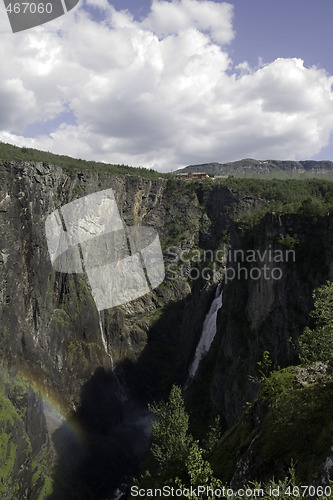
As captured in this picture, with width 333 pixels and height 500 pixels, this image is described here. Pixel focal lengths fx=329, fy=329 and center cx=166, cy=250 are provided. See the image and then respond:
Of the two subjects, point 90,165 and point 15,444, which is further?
point 90,165

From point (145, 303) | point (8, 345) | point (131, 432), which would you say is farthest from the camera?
point (145, 303)

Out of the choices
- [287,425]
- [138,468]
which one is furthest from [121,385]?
[287,425]

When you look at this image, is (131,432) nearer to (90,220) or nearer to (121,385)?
(121,385)

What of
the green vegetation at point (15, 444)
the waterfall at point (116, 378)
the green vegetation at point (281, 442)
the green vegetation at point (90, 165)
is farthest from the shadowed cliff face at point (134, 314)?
the green vegetation at point (281, 442)

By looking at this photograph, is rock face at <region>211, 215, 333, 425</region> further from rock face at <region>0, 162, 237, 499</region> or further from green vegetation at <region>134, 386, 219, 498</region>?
rock face at <region>0, 162, 237, 499</region>

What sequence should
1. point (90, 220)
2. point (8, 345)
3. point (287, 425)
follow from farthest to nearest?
point (90, 220) < point (8, 345) < point (287, 425)

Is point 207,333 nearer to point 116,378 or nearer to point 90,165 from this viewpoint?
point 116,378

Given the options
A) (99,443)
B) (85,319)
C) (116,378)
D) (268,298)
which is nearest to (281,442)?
(268,298)

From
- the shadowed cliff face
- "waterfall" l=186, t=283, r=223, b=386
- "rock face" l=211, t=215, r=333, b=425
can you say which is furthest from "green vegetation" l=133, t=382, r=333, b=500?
"waterfall" l=186, t=283, r=223, b=386
